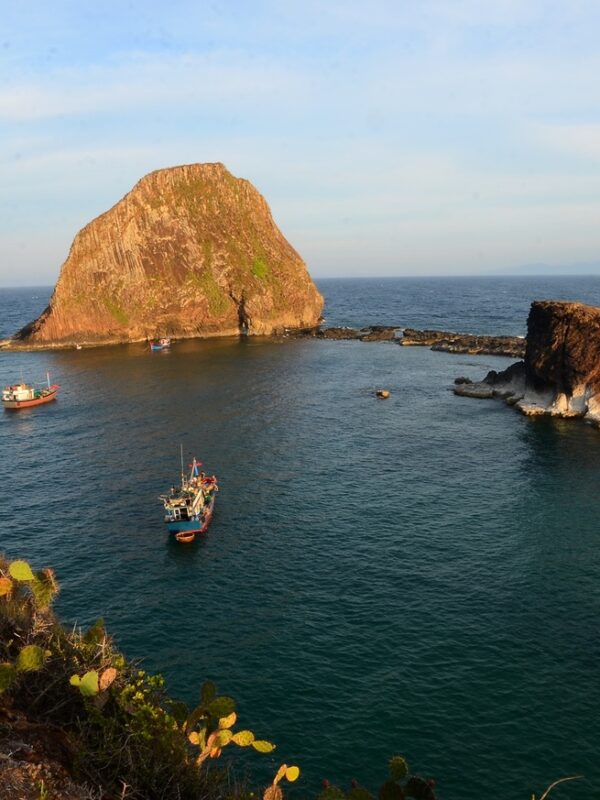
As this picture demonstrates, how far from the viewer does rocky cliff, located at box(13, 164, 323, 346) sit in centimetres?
15950

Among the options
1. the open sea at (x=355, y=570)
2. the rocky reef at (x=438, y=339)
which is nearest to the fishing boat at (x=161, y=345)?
the rocky reef at (x=438, y=339)

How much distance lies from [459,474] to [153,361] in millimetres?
87283

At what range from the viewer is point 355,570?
42.7 meters

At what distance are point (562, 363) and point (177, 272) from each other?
11585 cm

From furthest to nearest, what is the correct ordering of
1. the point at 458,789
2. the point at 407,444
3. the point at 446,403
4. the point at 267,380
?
the point at 267,380 → the point at 446,403 → the point at 407,444 → the point at 458,789

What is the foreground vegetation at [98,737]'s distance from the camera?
13367 mm

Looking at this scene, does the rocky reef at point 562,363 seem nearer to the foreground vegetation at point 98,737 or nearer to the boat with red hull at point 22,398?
the foreground vegetation at point 98,737

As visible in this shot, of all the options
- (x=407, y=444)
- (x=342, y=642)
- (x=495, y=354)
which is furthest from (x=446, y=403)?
(x=342, y=642)

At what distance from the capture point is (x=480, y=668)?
105 ft

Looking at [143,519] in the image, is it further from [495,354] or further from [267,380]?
[495,354]

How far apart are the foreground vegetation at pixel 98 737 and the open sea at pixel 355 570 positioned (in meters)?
12.9

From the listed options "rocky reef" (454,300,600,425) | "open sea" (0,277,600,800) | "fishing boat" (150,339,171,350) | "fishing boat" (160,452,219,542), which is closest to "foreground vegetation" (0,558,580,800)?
"open sea" (0,277,600,800)

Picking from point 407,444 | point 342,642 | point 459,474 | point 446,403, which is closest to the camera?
point 342,642

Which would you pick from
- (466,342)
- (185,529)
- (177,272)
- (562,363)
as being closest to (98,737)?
(185,529)
